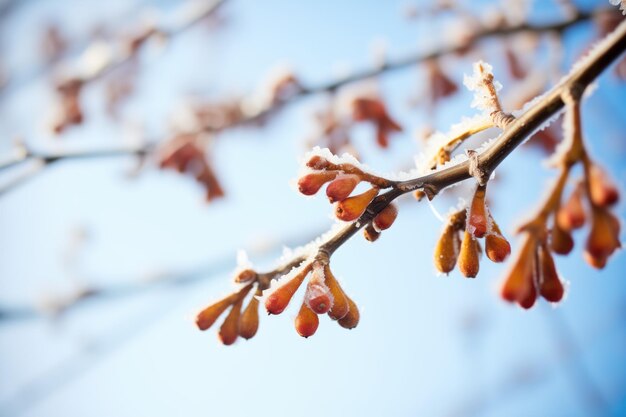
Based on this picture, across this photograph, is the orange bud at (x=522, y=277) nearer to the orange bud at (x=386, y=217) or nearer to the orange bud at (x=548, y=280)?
the orange bud at (x=548, y=280)

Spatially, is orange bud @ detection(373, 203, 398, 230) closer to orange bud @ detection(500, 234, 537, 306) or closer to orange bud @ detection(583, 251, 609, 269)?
orange bud @ detection(500, 234, 537, 306)

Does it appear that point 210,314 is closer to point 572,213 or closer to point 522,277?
point 522,277

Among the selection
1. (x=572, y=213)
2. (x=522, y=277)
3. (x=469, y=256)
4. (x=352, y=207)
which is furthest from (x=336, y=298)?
(x=572, y=213)

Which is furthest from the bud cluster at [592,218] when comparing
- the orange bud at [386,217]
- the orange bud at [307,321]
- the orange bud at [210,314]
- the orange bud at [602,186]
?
the orange bud at [210,314]

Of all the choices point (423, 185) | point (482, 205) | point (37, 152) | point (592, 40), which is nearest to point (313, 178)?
point (423, 185)

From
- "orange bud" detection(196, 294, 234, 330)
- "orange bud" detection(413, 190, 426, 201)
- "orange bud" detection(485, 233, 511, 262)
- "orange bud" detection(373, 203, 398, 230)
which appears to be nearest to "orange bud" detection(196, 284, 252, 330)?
"orange bud" detection(196, 294, 234, 330)

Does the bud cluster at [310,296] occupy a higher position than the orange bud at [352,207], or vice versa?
the orange bud at [352,207]
